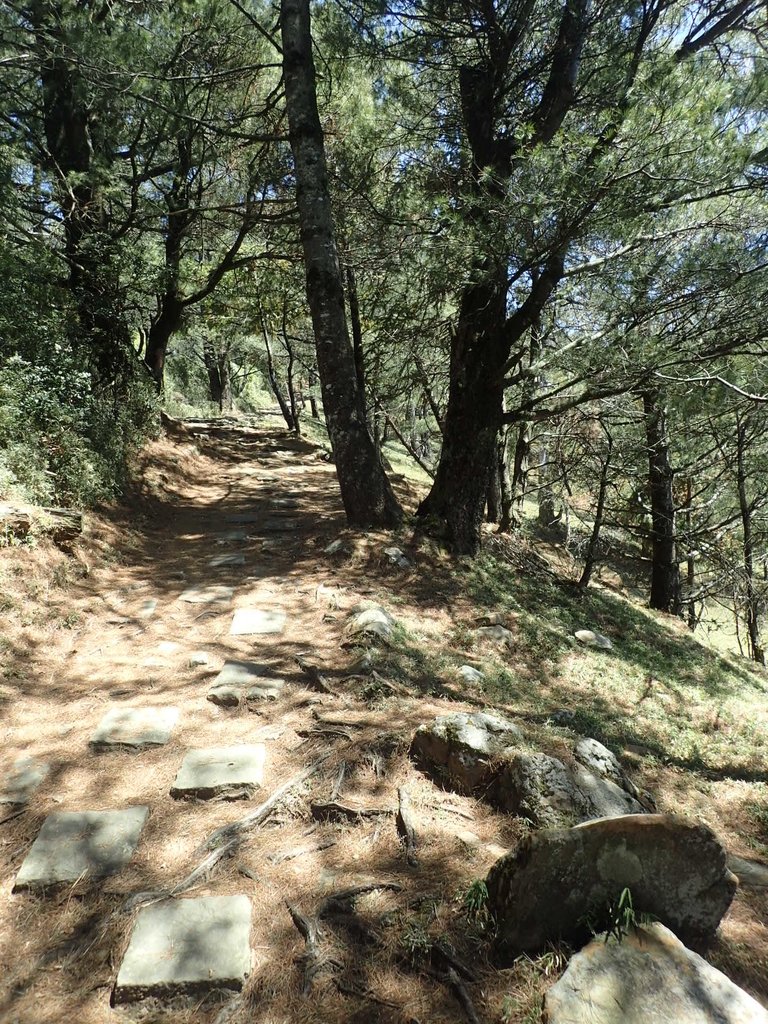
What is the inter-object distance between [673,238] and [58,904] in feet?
23.6

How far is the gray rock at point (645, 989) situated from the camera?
1.59 meters

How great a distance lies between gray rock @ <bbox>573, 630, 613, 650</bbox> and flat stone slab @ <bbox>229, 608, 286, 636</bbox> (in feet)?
12.1

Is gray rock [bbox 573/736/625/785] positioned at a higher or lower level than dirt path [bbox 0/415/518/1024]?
lower

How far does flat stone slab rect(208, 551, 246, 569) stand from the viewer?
21.3ft

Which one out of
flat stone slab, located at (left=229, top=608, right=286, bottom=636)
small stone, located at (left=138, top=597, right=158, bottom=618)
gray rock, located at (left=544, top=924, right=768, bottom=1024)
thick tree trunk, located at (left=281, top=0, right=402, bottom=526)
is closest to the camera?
gray rock, located at (left=544, top=924, right=768, bottom=1024)

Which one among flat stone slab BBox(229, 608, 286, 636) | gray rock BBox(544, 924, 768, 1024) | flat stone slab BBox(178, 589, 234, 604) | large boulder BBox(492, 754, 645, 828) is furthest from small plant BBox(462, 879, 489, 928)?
flat stone slab BBox(178, 589, 234, 604)

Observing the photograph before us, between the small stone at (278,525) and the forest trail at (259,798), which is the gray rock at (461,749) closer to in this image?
the forest trail at (259,798)

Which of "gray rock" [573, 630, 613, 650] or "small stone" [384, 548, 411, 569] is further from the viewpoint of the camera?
"gray rock" [573, 630, 613, 650]

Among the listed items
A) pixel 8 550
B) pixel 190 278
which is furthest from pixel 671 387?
pixel 190 278

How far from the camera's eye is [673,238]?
5965mm

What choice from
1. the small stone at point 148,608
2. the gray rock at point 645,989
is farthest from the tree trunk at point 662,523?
the gray rock at point 645,989

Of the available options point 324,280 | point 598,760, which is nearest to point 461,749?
point 598,760

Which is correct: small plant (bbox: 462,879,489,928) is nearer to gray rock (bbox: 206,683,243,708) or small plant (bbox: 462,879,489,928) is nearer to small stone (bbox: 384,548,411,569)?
gray rock (bbox: 206,683,243,708)

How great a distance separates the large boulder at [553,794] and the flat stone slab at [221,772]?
1.21m
